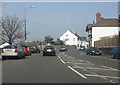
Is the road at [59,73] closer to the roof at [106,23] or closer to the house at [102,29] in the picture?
the house at [102,29]

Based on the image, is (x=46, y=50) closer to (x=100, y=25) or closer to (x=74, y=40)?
(x=100, y=25)

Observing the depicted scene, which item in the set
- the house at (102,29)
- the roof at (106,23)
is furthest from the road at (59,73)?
the roof at (106,23)

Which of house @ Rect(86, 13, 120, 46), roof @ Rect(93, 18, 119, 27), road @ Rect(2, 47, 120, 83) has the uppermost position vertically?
roof @ Rect(93, 18, 119, 27)

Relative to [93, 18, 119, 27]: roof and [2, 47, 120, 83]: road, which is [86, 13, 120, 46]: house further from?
[2, 47, 120, 83]: road

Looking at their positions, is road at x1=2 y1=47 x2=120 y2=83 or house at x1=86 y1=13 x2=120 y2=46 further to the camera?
house at x1=86 y1=13 x2=120 y2=46

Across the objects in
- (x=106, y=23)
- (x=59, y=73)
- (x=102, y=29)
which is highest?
(x=106, y=23)

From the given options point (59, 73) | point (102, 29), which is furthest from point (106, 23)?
point (59, 73)

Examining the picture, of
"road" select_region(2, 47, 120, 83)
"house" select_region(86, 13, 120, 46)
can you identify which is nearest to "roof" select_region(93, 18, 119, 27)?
"house" select_region(86, 13, 120, 46)

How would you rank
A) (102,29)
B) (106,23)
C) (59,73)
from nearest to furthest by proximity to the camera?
(59,73) → (102,29) → (106,23)

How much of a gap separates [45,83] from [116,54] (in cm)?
2780

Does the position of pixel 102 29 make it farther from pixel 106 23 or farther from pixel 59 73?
pixel 59 73

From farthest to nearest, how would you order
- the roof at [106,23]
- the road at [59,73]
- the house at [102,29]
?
1. the roof at [106,23]
2. the house at [102,29]
3. the road at [59,73]

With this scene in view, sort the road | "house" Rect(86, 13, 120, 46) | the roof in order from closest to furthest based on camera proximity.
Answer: the road → "house" Rect(86, 13, 120, 46) → the roof

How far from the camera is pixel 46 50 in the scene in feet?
155
